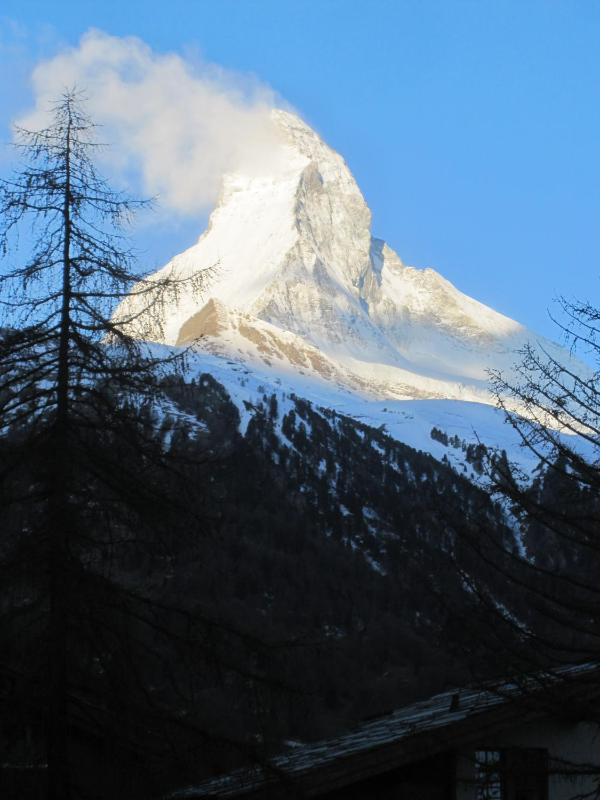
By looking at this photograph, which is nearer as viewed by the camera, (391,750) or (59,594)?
(59,594)

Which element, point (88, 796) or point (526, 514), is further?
point (88, 796)

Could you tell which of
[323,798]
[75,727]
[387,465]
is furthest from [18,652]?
[387,465]

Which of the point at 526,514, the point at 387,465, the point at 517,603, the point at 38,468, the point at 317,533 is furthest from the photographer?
the point at 387,465

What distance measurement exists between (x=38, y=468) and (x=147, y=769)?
2.80 m

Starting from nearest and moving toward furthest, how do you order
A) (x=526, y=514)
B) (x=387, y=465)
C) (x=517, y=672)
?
(x=517, y=672) → (x=526, y=514) → (x=387, y=465)

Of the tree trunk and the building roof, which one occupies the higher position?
the tree trunk

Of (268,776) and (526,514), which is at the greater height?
(526,514)

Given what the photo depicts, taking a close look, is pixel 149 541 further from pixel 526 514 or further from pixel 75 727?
pixel 526 514

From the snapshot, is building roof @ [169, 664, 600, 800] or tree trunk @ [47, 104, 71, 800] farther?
building roof @ [169, 664, 600, 800]

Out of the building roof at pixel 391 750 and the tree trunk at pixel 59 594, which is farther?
the building roof at pixel 391 750

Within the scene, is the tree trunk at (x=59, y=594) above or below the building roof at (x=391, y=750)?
above

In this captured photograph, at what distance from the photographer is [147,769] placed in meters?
10.0

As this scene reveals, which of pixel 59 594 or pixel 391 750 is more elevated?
pixel 59 594

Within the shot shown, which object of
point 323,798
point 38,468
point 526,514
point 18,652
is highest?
point 38,468
